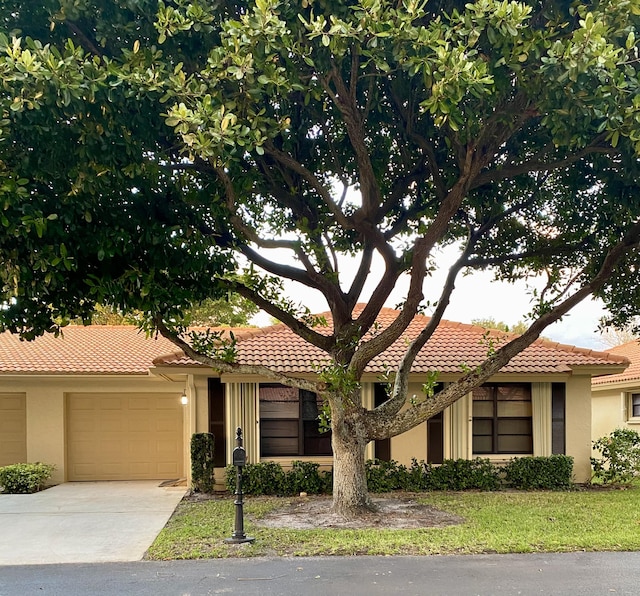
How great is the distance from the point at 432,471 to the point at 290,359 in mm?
3638

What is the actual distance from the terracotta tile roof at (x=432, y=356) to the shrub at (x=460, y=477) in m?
1.88

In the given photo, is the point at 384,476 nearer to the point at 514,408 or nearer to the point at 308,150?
the point at 514,408

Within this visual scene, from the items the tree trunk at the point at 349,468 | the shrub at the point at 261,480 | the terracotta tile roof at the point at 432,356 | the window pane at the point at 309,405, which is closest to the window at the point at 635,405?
the terracotta tile roof at the point at 432,356

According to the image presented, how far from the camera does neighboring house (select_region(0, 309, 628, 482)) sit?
36.2ft

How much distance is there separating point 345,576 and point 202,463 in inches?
216

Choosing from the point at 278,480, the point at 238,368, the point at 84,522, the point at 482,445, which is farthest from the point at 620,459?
the point at 84,522

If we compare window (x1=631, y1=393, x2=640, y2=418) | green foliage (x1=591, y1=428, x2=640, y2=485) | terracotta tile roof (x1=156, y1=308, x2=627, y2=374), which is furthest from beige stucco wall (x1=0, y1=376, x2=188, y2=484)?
window (x1=631, y1=393, x2=640, y2=418)

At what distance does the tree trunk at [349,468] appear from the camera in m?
8.13

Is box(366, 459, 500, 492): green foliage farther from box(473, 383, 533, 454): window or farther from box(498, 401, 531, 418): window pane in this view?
box(498, 401, 531, 418): window pane

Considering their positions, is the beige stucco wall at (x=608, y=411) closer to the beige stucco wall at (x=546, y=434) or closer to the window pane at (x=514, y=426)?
the beige stucco wall at (x=546, y=434)

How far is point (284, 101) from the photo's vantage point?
6.98 metres

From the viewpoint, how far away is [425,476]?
Answer: 10781 millimetres

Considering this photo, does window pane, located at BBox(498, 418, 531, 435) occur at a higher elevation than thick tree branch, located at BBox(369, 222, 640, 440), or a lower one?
lower

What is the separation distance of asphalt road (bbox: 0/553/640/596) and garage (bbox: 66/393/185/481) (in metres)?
6.76
